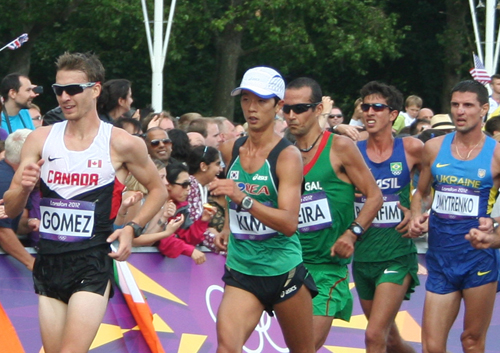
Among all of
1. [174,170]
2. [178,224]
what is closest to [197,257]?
[178,224]

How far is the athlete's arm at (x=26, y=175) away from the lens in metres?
5.03

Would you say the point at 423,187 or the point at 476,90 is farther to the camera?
the point at 423,187

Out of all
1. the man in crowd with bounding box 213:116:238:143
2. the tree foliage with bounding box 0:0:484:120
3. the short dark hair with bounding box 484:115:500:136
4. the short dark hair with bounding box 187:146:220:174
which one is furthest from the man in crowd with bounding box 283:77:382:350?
the tree foliage with bounding box 0:0:484:120

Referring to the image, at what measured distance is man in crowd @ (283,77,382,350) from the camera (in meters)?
6.40

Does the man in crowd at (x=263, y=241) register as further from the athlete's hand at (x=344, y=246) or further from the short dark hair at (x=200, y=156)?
the short dark hair at (x=200, y=156)

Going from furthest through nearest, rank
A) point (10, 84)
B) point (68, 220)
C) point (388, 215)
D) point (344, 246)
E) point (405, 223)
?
point (10, 84)
point (388, 215)
point (405, 223)
point (344, 246)
point (68, 220)

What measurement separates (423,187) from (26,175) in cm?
329

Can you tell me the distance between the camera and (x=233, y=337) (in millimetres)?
5367

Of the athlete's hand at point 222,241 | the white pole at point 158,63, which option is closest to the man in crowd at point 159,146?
the athlete's hand at point 222,241

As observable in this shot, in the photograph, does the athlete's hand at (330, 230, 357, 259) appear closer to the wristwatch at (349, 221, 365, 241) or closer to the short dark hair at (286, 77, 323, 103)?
the wristwatch at (349, 221, 365, 241)

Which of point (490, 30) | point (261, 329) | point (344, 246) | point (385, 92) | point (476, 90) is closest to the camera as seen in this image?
point (344, 246)

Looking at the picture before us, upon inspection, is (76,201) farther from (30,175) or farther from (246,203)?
(246,203)

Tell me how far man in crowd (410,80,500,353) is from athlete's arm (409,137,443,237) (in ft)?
0.05

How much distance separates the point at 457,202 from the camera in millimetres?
6613
